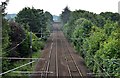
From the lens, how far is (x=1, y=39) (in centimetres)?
2802

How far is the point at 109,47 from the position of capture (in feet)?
89.3

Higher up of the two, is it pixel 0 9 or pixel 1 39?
pixel 0 9

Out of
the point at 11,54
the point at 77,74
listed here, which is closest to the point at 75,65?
the point at 77,74

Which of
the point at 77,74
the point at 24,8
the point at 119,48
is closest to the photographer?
the point at 119,48

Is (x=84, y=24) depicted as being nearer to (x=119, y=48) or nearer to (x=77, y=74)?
(x=77, y=74)

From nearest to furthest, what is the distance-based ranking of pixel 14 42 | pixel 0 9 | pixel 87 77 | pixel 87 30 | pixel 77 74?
pixel 0 9 < pixel 87 77 < pixel 77 74 < pixel 14 42 < pixel 87 30

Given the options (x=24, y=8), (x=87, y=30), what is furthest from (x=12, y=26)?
(x=24, y=8)

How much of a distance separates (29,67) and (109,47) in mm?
13310

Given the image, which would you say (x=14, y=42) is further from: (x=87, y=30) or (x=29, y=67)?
(x=87, y=30)

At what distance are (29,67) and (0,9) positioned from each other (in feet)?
32.6

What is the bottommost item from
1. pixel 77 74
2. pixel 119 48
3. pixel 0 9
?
pixel 77 74

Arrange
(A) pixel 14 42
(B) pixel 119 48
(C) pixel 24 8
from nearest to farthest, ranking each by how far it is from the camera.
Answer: (B) pixel 119 48 < (A) pixel 14 42 < (C) pixel 24 8

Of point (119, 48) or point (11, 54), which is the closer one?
point (119, 48)

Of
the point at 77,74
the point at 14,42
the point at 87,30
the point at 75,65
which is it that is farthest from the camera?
the point at 87,30
